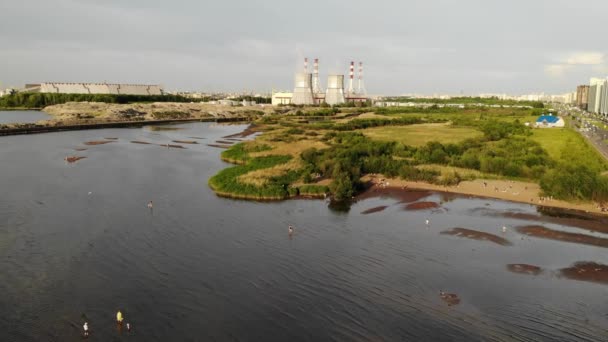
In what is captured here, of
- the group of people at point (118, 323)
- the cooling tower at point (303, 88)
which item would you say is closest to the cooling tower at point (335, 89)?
the cooling tower at point (303, 88)

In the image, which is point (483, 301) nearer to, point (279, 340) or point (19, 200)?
point (279, 340)

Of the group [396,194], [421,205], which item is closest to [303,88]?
[396,194]

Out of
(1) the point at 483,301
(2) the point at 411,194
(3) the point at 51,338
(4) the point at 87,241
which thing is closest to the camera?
(3) the point at 51,338

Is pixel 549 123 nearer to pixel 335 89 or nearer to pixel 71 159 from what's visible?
pixel 335 89

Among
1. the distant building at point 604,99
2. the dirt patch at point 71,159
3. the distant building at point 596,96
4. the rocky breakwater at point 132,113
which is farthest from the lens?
the distant building at point 596,96

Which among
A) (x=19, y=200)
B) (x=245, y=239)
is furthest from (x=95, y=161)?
(x=245, y=239)

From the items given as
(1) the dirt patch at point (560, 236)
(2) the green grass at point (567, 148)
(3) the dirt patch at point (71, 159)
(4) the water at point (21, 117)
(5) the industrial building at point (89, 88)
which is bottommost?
(1) the dirt patch at point (560, 236)

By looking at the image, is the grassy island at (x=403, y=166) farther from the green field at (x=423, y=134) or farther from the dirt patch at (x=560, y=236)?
the dirt patch at (x=560, y=236)
